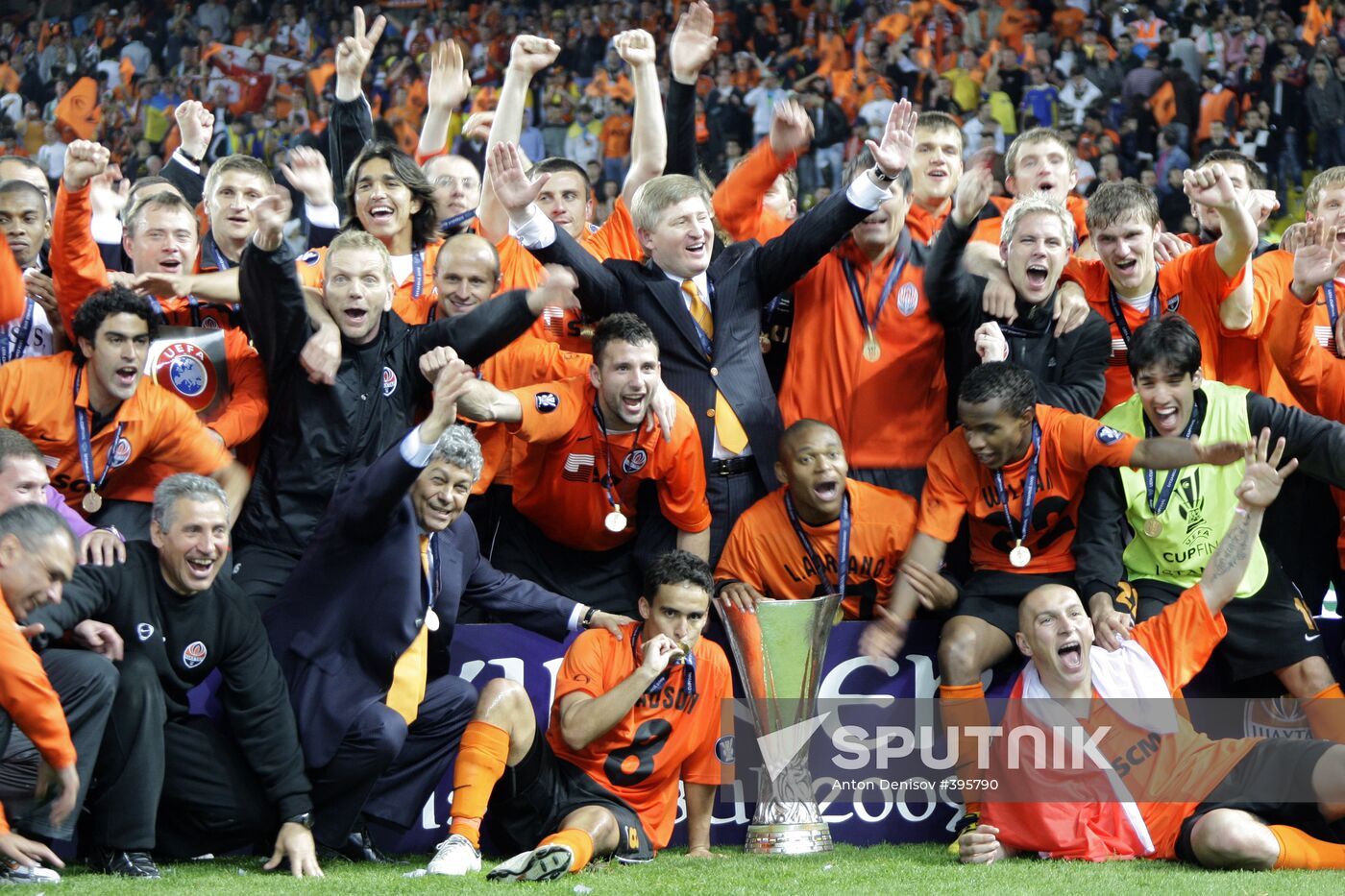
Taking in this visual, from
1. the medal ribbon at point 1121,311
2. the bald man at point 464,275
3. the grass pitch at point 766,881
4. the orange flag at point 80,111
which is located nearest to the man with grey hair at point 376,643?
the grass pitch at point 766,881

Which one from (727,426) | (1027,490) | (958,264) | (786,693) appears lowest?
(786,693)

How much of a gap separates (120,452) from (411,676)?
4.55 ft

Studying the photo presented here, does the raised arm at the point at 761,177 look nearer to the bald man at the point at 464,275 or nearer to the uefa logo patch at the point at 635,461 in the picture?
the bald man at the point at 464,275

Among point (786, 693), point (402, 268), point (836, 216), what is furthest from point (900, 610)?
point (402, 268)

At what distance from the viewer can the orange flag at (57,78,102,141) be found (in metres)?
20.1

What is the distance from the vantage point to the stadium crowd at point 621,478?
213 inches

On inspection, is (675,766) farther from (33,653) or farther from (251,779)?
(33,653)

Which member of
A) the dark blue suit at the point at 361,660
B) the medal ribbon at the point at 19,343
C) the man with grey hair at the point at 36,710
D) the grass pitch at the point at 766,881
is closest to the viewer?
the man with grey hair at the point at 36,710

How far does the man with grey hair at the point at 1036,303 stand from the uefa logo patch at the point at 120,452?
323 cm

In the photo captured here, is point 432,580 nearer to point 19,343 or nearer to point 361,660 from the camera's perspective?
point 361,660

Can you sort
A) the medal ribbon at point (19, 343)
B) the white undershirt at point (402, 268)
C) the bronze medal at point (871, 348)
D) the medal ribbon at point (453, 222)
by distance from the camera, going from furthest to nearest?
the medal ribbon at point (453, 222) < the white undershirt at point (402, 268) < the bronze medal at point (871, 348) < the medal ribbon at point (19, 343)

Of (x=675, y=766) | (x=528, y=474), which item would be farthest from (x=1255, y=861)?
(x=528, y=474)

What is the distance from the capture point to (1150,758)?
227 inches

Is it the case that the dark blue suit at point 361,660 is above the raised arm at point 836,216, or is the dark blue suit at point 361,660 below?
below
